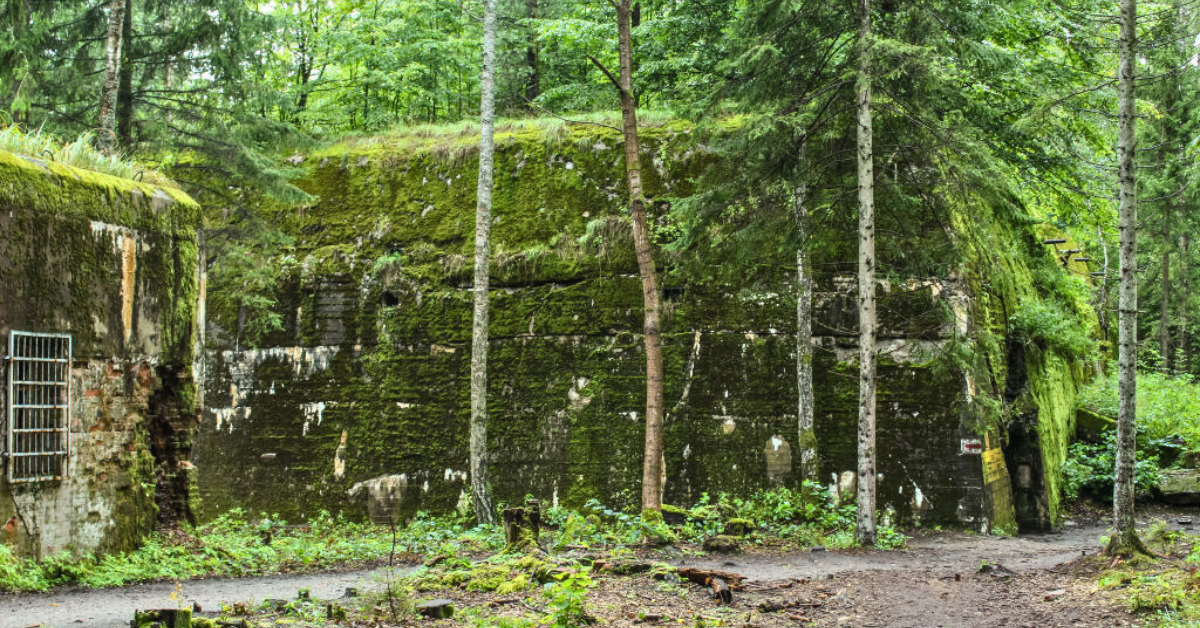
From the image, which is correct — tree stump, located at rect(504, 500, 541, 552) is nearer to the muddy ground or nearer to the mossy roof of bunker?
the muddy ground

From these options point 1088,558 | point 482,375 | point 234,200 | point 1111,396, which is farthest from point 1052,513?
point 234,200

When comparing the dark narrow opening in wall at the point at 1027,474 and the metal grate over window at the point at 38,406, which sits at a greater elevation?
the metal grate over window at the point at 38,406

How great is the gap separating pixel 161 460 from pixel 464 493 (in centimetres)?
450

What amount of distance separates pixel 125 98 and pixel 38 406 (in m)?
6.31

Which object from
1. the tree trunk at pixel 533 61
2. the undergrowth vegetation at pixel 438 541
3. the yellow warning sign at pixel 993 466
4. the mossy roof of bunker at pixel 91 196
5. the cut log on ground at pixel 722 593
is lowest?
the undergrowth vegetation at pixel 438 541

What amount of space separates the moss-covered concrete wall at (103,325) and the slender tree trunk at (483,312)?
140 inches

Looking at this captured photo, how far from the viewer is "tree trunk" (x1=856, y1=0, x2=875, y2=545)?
10.2 meters

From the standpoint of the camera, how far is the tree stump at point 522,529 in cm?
889

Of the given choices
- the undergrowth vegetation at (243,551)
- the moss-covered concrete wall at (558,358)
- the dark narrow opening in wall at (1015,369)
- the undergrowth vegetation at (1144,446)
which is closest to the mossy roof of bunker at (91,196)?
the undergrowth vegetation at (243,551)

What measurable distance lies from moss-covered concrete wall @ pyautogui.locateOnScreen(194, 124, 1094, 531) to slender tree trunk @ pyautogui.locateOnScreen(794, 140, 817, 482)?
1.30 ft

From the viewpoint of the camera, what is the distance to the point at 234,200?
14.6m

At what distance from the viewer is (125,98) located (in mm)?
12406

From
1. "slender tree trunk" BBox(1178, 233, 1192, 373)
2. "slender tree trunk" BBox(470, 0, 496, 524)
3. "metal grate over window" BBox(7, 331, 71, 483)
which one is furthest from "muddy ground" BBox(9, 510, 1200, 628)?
"slender tree trunk" BBox(1178, 233, 1192, 373)

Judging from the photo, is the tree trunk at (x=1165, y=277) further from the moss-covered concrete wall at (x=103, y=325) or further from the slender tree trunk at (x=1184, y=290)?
the moss-covered concrete wall at (x=103, y=325)
